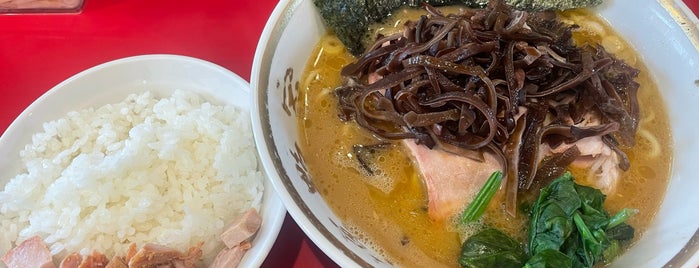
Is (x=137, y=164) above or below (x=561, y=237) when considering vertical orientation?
below

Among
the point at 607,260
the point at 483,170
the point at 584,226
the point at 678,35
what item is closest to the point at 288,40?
the point at 483,170

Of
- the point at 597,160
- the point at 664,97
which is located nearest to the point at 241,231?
the point at 597,160

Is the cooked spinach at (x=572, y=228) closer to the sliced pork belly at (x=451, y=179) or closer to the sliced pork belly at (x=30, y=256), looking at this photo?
the sliced pork belly at (x=451, y=179)

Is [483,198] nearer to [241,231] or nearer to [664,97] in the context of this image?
[241,231]

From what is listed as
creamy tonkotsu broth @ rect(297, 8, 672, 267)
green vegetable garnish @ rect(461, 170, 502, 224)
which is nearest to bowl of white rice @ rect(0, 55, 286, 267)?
creamy tonkotsu broth @ rect(297, 8, 672, 267)

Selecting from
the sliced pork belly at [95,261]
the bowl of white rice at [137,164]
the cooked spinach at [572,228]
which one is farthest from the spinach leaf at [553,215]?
the sliced pork belly at [95,261]

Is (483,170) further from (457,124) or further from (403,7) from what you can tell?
(403,7)
